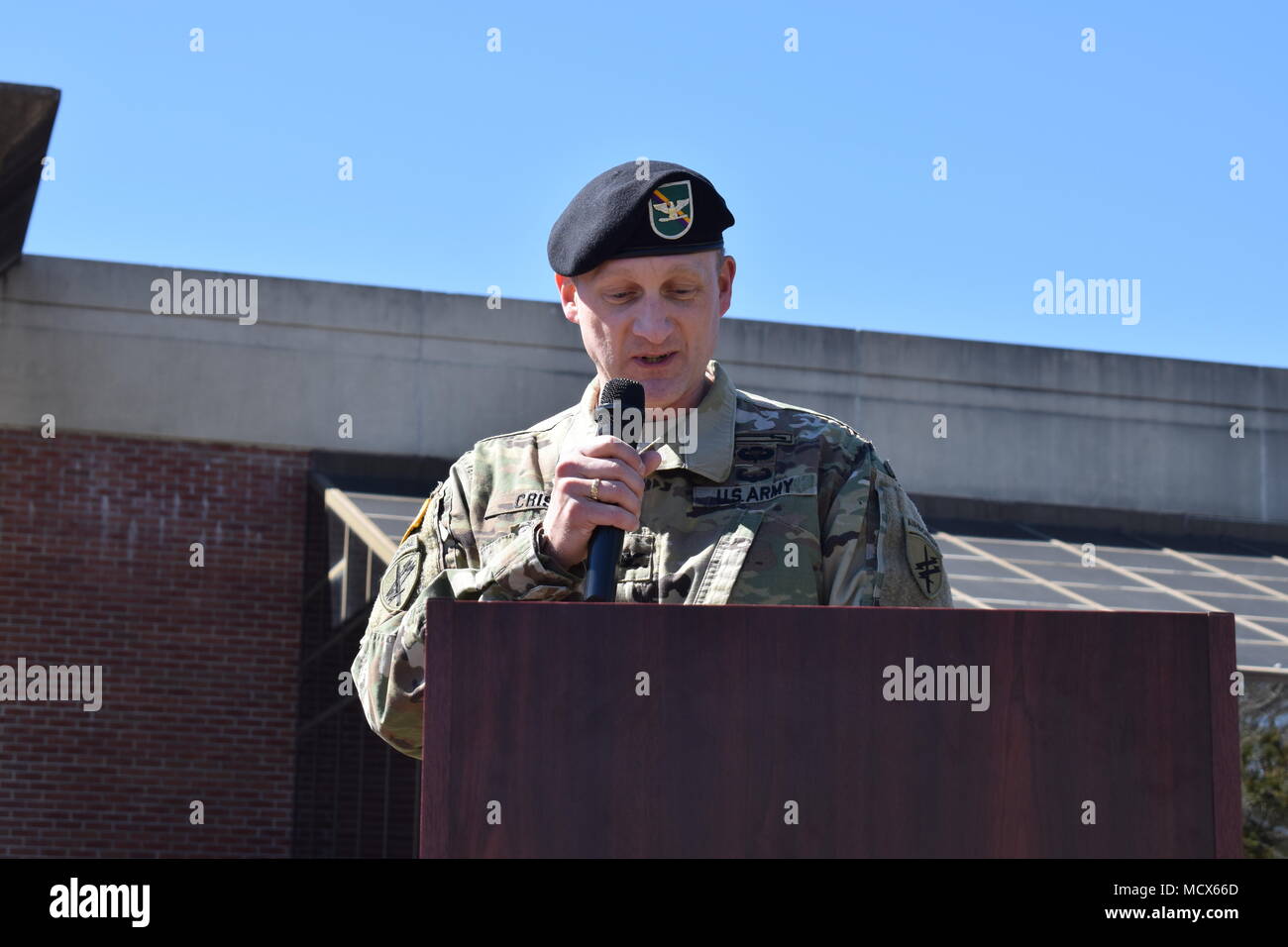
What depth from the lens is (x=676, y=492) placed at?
299 cm

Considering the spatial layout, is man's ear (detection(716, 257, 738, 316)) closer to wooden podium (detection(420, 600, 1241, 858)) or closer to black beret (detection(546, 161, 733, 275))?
black beret (detection(546, 161, 733, 275))

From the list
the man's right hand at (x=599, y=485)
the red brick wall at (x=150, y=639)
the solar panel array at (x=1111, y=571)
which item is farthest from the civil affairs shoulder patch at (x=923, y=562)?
the red brick wall at (x=150, y=639)

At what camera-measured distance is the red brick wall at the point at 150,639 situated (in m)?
12.9

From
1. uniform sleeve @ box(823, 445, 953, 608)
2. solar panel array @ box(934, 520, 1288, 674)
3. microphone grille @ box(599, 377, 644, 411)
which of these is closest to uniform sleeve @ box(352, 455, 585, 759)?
microphone grille @ box(599, 377, 644, 411)

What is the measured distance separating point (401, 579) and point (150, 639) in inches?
425

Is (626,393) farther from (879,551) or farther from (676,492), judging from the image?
(879,551)

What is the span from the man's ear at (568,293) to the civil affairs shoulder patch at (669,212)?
205 millimetres

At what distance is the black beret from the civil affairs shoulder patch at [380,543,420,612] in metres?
0.55

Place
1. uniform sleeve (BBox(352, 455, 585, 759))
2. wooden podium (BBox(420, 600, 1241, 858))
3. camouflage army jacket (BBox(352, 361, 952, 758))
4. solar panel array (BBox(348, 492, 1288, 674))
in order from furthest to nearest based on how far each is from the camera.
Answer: solar panel array (BBox(348, 492, 1288, 674)) < camouflage army jacket (BBox(352, 361, 952, 758)) < uniform sleeve (BBox(352, 455, 585, 759)) < wooden podium (BBox(420, 600, 1241, 858))

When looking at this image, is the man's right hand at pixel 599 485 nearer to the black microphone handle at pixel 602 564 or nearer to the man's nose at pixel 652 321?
the black microphone handle at pixel 602 564

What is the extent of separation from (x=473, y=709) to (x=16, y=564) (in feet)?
39.6

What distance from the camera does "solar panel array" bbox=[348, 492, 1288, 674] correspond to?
11.6 meters

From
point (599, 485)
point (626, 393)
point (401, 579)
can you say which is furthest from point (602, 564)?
point (401, 579)

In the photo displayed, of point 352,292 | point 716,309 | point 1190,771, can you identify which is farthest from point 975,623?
point 352,292
